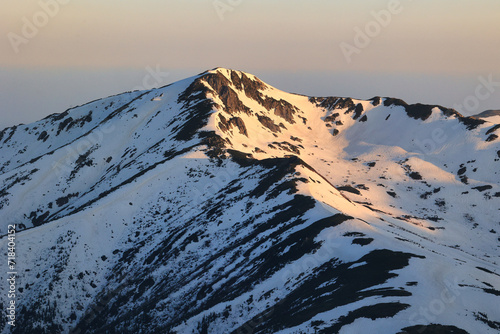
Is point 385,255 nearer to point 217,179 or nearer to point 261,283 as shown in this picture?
point 261,283

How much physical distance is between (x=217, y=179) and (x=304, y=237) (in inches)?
1316

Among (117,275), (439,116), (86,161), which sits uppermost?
(86,161)

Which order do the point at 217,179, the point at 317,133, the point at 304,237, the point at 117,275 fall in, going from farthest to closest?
the point at 317,133
the point at 217,179
the point at 117,275
the point at 304,237

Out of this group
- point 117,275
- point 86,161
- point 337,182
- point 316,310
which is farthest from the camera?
point 337,182

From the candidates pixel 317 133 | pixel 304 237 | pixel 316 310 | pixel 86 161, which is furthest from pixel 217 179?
pixel 317 133

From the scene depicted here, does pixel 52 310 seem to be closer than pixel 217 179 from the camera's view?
Yes

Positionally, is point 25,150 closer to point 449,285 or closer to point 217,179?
point 217,179

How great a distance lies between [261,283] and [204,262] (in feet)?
49.1

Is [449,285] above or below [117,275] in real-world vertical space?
below

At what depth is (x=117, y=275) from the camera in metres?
71.8

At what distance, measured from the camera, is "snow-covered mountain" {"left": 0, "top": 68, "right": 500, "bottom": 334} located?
46125 mm

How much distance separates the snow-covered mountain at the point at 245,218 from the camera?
46125 millimetres

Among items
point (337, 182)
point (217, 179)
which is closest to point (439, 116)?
point (337, 182)

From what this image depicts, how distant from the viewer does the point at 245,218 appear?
242 ft
